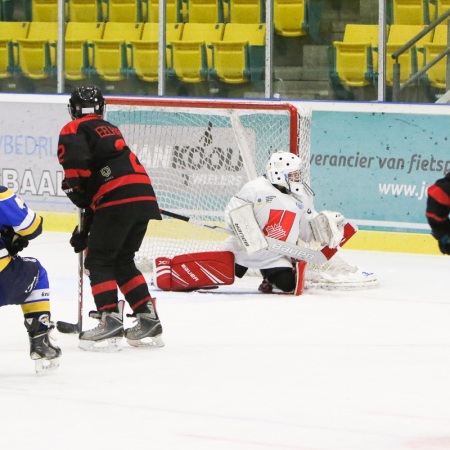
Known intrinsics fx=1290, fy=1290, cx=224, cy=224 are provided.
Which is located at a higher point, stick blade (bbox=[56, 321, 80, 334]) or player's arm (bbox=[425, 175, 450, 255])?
player's arm (bbox=[425, 175, 450, 255])

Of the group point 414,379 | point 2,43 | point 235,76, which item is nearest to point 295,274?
point 414,379

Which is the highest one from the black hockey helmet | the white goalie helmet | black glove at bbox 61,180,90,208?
the black hockey helmet

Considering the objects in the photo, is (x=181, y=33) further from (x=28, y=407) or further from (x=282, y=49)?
(x=28, y=407)

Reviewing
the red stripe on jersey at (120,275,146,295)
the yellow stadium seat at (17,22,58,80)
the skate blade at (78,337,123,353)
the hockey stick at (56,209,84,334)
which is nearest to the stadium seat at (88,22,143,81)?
Result: the yellow stadium seat at (17,22,58,80)

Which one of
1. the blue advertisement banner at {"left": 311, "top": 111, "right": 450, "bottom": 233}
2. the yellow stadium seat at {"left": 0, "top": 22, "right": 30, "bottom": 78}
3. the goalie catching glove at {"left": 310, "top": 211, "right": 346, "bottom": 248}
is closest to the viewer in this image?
the goalie catching glove at {"left": 310, "top": 211, "right": 346, "bottom": 248}

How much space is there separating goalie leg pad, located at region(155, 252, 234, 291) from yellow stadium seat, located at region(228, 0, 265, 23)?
3.08 metres

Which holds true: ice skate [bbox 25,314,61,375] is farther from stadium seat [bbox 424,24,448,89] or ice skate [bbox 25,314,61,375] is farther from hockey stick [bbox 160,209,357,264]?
stadium seat [bbox 424,24,448,89]

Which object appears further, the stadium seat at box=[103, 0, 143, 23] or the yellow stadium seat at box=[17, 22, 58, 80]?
the yellow stadium seat at box=[17, 22, 58, 80]

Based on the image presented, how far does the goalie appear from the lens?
23.5 feet

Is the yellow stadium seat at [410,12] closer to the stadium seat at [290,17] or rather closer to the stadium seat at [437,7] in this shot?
the stadium seat at [437,7]

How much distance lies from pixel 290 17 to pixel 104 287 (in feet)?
15.3

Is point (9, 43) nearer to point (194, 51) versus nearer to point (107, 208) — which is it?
point (194, 51)

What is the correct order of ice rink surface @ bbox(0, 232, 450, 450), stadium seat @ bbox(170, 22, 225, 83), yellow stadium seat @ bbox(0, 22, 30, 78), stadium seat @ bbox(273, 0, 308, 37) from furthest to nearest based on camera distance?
yellow stadium seat @ bbox(0, 22, 30, 78), stadium seat @ bbox(170, 22, 225, 83), stadium seat @ bbox(273, 0, 308, 37), ice rink surface @ bbox(0, 232, 450, 450)

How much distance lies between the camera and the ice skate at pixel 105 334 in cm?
542
